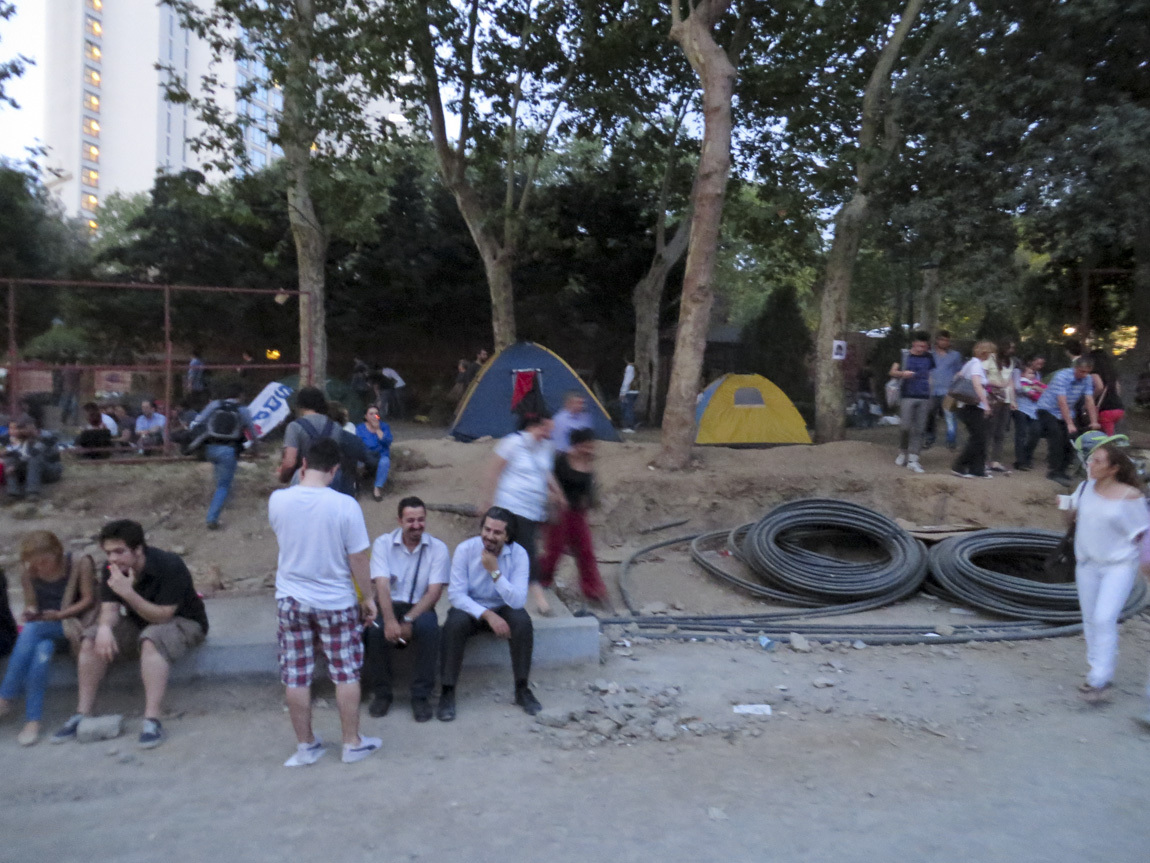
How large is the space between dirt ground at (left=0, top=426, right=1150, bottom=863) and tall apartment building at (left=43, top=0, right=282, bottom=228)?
67998 millimetres

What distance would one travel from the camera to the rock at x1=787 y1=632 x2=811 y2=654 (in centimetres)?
695

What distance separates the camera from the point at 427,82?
15359mm

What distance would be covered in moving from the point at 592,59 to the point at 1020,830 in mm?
14698

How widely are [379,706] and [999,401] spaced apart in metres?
8.83

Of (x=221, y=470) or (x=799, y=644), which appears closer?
(x=799, y=644)

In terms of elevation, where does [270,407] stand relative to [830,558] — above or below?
above

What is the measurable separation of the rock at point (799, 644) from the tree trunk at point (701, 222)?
4.59m

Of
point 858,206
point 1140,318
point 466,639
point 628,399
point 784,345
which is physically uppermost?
point 858,206

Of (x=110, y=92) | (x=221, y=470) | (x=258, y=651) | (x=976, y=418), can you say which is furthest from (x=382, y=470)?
(x=110, y=92)

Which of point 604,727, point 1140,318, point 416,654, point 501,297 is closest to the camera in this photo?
point 604,727

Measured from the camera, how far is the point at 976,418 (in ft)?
35.2

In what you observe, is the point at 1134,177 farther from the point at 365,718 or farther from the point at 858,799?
the point at 365,718

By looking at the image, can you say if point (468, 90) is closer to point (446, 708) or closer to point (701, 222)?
point (701, 222)

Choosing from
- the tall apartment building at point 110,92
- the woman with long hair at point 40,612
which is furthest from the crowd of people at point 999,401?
the tall apartment building at point 110,92
